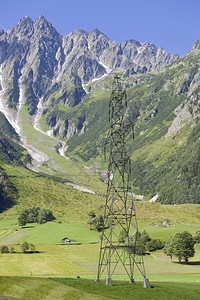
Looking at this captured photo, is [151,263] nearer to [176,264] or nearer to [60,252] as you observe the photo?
[176,264]

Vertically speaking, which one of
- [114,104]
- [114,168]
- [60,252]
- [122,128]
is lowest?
[60,252]

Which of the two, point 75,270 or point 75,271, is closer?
point 75,271

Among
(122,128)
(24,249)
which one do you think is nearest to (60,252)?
(24,249)

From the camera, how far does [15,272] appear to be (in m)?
85.8

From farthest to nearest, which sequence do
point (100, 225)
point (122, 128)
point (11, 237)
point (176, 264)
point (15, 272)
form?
point (100, 225)
point (11, 237)
point (176, 264)
point (15, 272)
point (122, 128)

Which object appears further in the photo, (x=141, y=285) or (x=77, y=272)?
(x=77, y=272)

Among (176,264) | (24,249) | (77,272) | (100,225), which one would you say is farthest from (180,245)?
(100,225)

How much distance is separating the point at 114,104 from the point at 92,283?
99.7 feet

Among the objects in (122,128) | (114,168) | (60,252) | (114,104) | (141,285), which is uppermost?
(114,104)

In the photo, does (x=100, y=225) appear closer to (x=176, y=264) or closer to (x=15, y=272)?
(x=176, y=264)

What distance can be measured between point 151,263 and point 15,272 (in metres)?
45.2

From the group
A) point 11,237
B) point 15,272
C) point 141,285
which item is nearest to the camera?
point 141,285

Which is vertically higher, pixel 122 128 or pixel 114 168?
pixel 122 128

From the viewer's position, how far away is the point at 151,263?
10538cm
